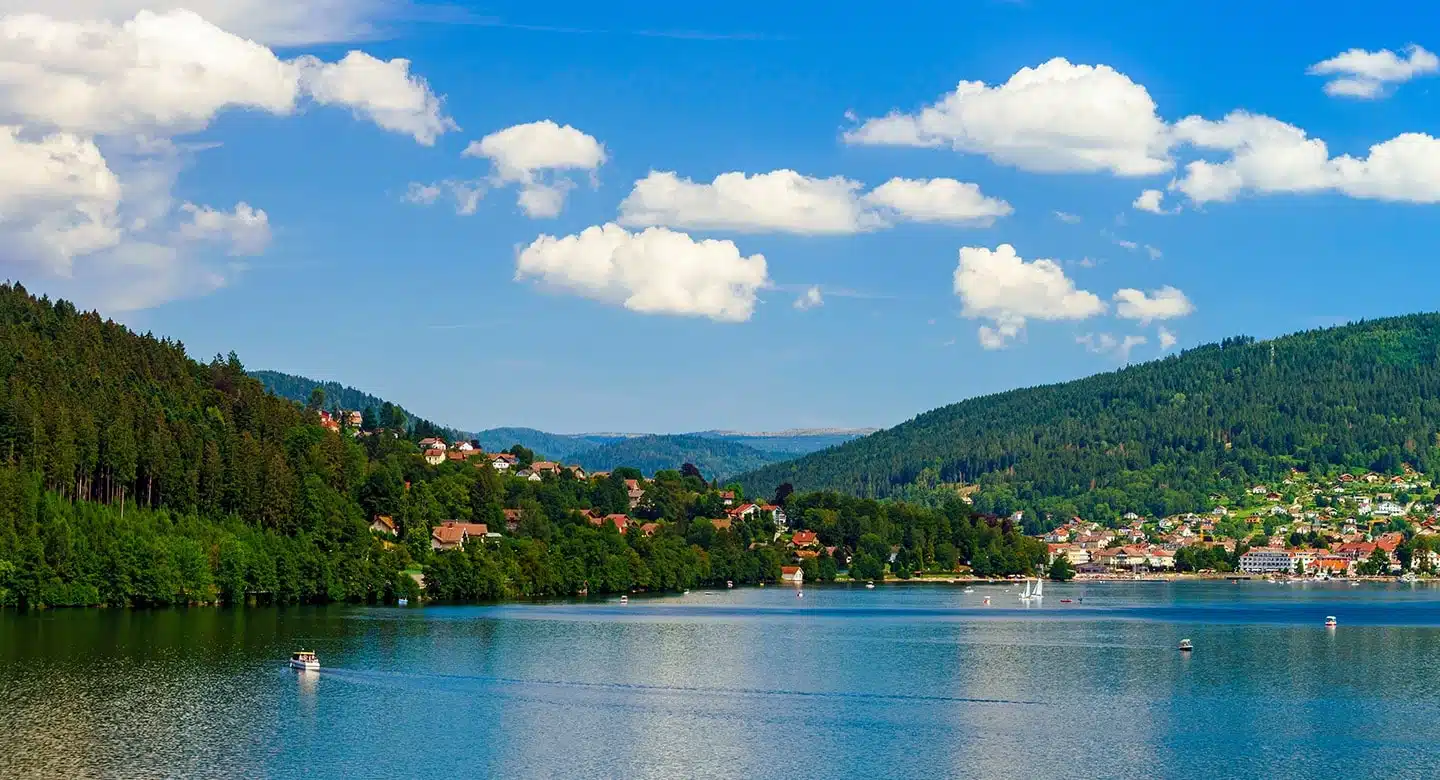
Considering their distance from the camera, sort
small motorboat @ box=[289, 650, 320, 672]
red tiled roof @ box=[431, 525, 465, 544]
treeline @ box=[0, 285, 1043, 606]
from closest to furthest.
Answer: small motorboat @ box=[289, 650, 320, 672] < treeline @ box=[0, 285, 1043, 606] < red tiled roof @ box=[431, 525, 465, 544]

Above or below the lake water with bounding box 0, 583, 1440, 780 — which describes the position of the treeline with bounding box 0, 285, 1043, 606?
above

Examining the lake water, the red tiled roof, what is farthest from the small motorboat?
the red tiled roof

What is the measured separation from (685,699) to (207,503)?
67.5m

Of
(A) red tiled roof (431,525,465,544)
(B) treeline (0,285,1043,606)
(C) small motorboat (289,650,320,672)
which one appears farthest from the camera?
(A) red tiled roof (431,525,465,544)

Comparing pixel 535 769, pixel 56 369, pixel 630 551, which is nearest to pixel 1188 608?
pixel 630 551

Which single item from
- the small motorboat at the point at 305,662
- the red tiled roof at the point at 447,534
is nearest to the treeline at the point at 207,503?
the red tiled roof at the point at 447,534

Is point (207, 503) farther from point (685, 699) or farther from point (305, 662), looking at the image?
point (685, 699)

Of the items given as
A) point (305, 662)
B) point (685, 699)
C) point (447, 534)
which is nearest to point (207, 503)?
point (447, 534)

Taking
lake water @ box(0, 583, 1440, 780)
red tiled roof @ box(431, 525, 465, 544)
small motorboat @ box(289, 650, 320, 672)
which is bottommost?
lake water @ box(0, 583, 1440, 780)

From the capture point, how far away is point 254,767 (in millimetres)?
57125

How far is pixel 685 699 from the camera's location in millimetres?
75250

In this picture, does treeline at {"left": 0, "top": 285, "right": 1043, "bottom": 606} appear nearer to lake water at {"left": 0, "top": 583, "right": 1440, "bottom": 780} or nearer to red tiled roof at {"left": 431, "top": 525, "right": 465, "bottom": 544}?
red tiled roof at {"left": 431, "top": 525, "right": 465, "bottom": 544}

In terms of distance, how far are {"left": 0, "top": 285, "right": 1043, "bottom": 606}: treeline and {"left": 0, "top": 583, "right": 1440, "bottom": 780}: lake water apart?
6342 millimetres

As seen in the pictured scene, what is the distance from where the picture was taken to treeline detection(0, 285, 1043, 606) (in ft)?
375
